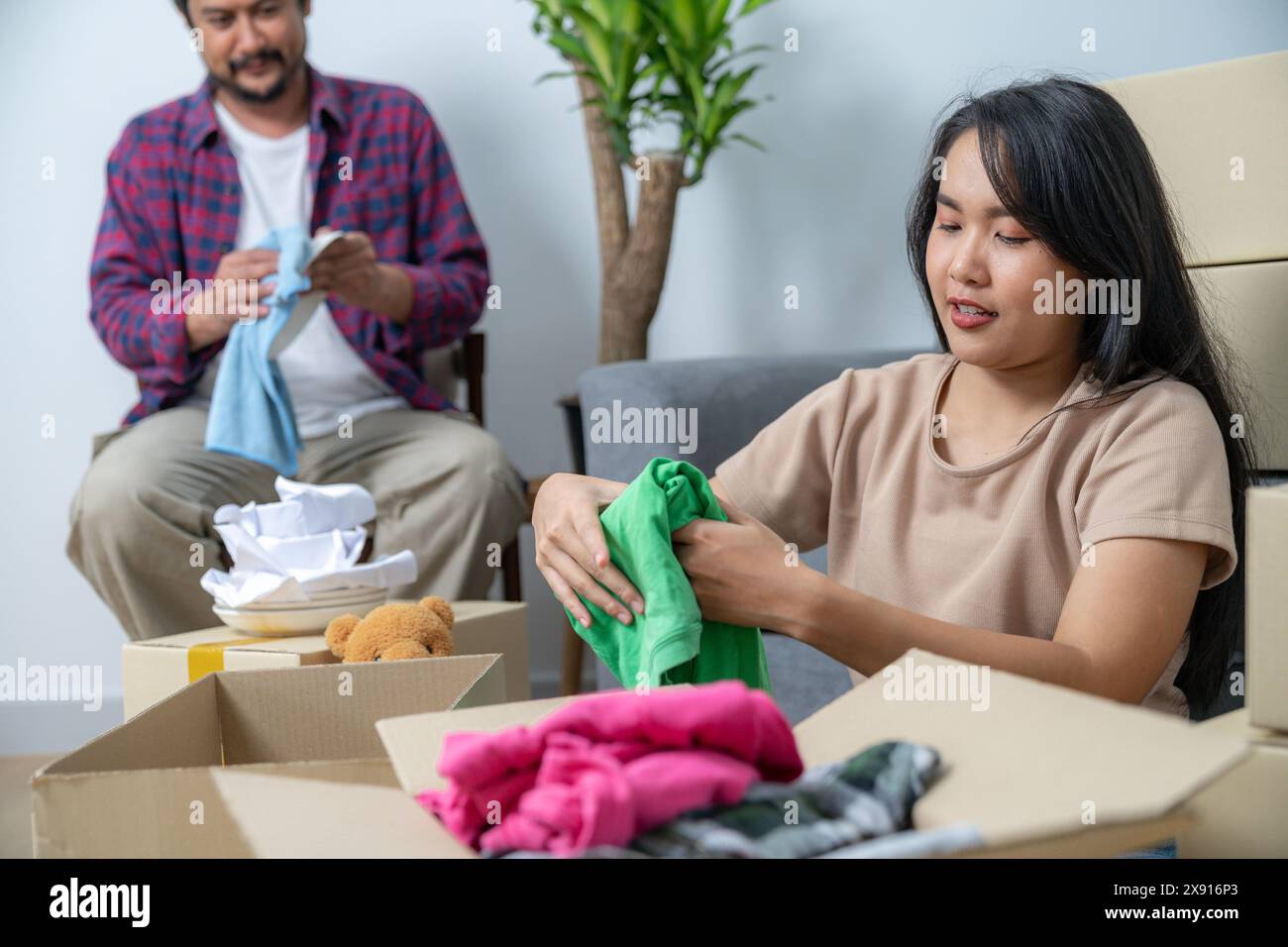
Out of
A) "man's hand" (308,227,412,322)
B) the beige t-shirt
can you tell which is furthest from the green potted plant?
the beige t-shirt

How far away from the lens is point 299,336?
232 cm

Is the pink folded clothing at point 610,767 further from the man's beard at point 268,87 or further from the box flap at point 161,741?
the man's beard at point 268,87

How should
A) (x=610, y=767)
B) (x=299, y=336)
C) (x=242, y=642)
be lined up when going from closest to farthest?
(x=610, y=767) < (x=242, y=642) < (x=299, y=336)

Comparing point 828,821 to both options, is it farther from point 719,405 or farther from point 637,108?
point 637,108

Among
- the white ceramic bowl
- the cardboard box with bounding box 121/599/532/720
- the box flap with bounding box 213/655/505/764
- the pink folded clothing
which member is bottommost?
the cardboard box with bounding box 121/599/532/720

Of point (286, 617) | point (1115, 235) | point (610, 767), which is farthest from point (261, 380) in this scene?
point (610, 767)

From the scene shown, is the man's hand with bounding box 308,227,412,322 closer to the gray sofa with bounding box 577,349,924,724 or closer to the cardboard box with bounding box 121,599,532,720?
the gray sofa with bounding box 577,349,924,724

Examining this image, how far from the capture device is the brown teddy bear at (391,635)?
50.8 inches

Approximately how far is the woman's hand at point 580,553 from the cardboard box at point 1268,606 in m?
0.43

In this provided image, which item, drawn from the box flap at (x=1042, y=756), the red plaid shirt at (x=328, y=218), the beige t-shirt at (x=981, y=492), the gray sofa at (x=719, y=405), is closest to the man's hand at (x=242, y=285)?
the red plaid shirt at (x=328, y=218)

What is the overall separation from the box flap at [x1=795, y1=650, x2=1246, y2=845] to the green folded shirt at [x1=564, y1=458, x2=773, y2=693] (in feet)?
0.68

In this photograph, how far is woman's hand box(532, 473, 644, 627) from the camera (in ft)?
3.18

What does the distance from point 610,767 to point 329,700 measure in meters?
0.50

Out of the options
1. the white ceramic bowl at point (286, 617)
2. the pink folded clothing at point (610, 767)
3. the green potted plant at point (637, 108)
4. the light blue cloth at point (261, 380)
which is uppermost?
the green potted plant at point (637, 108)
